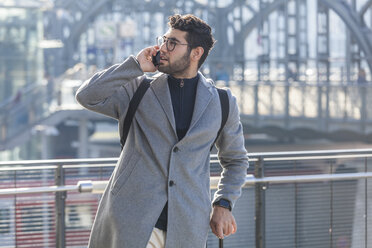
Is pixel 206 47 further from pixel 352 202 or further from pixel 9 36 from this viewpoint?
pixel 9 36

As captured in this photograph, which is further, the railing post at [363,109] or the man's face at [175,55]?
the railing post at [363,109]

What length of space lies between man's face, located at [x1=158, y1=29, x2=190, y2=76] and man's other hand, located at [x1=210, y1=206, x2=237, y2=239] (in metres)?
0.56

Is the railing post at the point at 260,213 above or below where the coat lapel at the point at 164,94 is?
below

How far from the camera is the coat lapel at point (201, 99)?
9.82ft

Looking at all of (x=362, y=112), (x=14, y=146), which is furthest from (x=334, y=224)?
(x=14, y=146)

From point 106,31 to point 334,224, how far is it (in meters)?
34.5

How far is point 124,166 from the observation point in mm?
2943

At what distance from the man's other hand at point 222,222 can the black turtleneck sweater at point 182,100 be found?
346 mm

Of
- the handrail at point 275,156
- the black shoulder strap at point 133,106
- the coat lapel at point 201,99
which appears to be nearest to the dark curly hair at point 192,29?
the coat lapel at point 201,99

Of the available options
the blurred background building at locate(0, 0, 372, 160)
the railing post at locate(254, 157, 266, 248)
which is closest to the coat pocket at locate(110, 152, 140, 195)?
the railing post at locate(254, 157, 266, 248)

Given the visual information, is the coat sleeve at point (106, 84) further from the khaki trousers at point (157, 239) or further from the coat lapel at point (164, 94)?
the khaki trousers at point (157, 239)

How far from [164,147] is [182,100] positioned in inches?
8.3

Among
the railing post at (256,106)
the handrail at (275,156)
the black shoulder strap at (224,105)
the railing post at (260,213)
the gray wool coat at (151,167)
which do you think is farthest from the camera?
the railing post at (256,106)

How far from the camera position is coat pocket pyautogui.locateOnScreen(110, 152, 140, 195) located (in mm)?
2918
